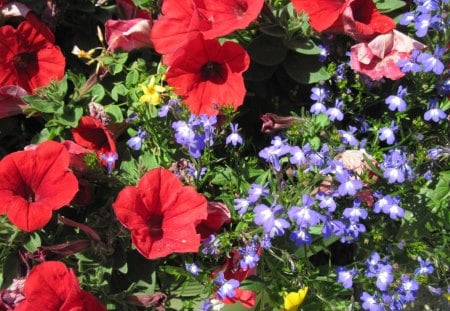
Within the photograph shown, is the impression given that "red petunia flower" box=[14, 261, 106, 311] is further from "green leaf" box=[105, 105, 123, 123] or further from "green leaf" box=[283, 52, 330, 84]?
"green leaf" box=[283, 52, 330, 84]

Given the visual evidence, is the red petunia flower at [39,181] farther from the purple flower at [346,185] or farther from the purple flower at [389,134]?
the purple flower at [389,134]

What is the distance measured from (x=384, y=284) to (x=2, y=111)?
1085mm

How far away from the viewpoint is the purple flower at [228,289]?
1.47 m

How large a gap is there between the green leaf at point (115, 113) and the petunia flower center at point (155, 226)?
11.5 inches

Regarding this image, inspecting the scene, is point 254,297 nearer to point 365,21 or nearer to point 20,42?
point 365,21

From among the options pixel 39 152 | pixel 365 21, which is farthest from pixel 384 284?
pixel 39 152

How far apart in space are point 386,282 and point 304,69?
0.65 m

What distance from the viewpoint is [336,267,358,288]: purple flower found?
1525 millimetres

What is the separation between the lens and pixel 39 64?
1.82 meters

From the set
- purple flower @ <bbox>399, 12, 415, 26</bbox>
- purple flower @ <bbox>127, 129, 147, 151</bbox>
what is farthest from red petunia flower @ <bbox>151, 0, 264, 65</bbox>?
purple flower @ <bbox>399, 12, 415, 26</bbox>

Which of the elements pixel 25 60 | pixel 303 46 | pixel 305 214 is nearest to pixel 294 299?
pixel 305 214

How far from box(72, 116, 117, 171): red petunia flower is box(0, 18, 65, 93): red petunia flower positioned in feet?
0.66

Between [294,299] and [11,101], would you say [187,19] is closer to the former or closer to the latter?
[11,101]

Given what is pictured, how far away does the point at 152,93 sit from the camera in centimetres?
158
